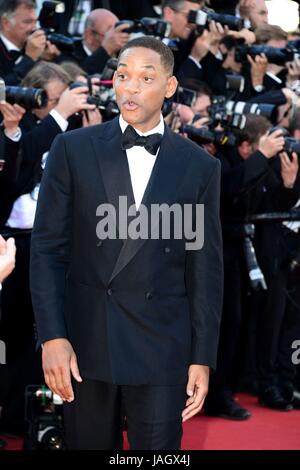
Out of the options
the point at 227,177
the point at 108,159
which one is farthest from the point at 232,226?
the point at 108,159

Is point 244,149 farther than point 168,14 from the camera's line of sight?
No

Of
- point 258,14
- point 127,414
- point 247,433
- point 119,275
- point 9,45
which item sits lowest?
point 247,433

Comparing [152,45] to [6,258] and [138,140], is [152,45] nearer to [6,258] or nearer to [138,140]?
[138,140]

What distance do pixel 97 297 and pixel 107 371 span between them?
0.72 ft

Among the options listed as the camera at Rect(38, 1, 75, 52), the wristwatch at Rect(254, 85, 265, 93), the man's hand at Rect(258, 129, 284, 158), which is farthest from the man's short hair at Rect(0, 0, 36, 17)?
the wristwatch at Rect(254, 85, 265, 93)

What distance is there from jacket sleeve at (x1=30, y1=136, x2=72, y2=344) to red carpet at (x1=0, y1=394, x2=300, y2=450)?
2014 mm

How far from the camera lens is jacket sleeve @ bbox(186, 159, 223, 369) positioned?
3.15m

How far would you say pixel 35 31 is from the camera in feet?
19.5

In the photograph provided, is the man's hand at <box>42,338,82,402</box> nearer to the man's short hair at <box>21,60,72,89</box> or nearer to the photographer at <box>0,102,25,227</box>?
the photographer at <box>0,102,25,227</box>

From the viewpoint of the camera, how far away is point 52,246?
3.06 m

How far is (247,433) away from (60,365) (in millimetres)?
2745

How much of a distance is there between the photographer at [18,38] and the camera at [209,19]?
45.3 inches

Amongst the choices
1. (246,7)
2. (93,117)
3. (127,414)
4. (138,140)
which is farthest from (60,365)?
(246,7)

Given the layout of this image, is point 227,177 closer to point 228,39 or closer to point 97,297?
point 228,39
